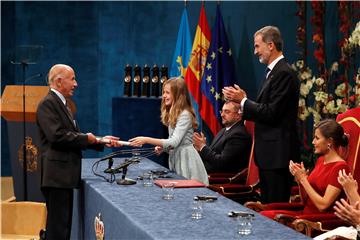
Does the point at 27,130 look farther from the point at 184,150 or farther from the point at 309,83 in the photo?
the point at 309,83

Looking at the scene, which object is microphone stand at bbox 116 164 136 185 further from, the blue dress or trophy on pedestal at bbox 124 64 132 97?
trophy on pedestal at bbox 124 64 132 97

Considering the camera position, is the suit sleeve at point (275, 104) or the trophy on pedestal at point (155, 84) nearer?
the suit sleeve at point (275, 104)

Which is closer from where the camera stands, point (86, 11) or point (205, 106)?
point (205, 106)

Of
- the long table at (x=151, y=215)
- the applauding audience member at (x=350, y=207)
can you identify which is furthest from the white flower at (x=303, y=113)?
the applauding audience member at (x=350, y=207)

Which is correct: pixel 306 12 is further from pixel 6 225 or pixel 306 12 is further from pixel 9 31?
A: pixel 9 31

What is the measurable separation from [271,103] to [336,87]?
2.16 m

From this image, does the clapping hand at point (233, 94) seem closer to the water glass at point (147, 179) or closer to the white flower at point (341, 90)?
the water glass at point (147, 179)

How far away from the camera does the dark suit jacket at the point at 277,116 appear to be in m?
4.71

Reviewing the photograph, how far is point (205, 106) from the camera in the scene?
24.7ft

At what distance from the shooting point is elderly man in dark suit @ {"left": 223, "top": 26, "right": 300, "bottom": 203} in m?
4.73

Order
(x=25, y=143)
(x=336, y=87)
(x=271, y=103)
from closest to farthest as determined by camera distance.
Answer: (x=271, y=103)
(x=336, y=87)
(x=25, y=143)

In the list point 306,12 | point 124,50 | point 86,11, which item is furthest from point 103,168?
point 86,11

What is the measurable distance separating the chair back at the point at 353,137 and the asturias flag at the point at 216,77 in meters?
2.86

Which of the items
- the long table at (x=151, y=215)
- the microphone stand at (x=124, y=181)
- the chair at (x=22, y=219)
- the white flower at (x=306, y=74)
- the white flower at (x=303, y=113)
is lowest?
the chair at (x=22, y=219)
